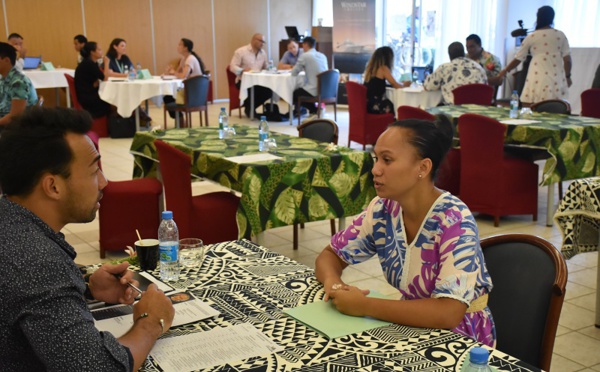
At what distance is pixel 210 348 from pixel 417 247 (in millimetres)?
715

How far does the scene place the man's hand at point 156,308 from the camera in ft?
5.40

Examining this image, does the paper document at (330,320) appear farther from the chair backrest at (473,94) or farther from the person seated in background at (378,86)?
the person seated in background at (378,86)

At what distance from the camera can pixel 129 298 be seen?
188cm

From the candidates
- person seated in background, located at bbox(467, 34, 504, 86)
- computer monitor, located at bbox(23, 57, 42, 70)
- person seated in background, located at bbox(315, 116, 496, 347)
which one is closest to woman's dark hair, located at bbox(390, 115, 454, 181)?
person seated in background, located at bbox(315, 116, 496, 347)

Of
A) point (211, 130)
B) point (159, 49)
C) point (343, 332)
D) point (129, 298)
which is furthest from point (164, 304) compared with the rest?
point (159, 49)

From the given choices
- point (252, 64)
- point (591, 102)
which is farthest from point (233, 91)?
point (591, 102)

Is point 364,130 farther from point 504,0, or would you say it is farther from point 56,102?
point 56,102

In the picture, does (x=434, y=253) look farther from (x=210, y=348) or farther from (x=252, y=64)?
(x=252, y=64)

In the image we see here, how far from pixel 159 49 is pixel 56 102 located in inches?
111

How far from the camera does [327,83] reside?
1077cm

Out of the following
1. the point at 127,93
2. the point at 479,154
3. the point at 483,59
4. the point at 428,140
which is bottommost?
the point at 479,154

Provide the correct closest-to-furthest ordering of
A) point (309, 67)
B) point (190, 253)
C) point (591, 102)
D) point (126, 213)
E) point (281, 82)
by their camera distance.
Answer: point (190, 253)
point (126, 213)
point (591, 102)
point (309, 67)
point (281, 82)

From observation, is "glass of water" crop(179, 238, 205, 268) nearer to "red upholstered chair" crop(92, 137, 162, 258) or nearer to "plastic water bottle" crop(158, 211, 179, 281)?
"plastic water bottle" crop(158, 211, 179, 281)

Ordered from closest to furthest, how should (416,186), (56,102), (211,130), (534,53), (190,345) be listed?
1. (190,345)
2. (416,186)
3. (211,130)
4. (534,53)
5. (56,102)
